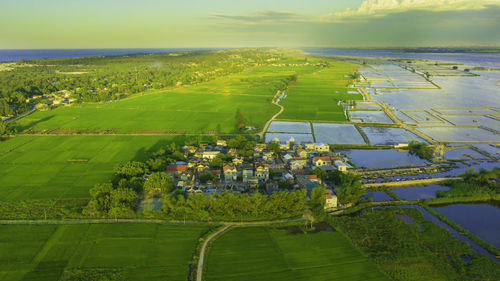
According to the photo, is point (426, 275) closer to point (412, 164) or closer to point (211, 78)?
point (412, 164)

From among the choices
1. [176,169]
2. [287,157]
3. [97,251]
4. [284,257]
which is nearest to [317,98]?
[287,157]

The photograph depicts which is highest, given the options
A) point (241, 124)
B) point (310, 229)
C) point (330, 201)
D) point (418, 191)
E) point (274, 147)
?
point (241, 124)

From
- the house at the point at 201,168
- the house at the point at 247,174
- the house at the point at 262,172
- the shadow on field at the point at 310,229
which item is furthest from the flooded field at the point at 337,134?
the shadow on field at the point at 310,229

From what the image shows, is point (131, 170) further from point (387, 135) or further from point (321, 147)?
point (387, 135)

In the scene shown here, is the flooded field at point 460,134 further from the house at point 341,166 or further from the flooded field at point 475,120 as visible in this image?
the house at point 341,166

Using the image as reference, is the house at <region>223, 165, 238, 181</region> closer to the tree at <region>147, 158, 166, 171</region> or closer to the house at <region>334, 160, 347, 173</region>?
the tree at <region>147, 158, 166, 171</region>

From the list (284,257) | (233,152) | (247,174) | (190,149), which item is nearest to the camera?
(284,257)

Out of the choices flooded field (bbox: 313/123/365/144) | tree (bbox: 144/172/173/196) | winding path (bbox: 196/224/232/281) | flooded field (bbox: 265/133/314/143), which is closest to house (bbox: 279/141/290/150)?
flooded field (bbox: 265/133/314/143)
